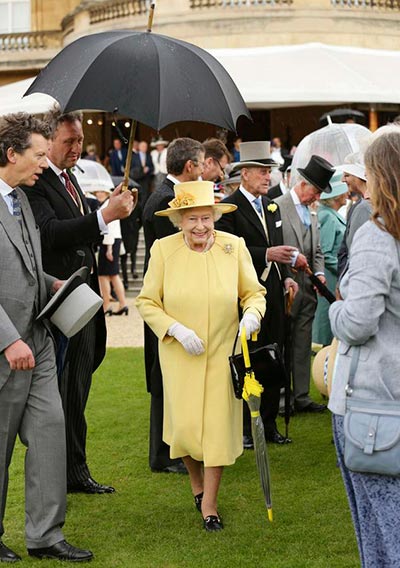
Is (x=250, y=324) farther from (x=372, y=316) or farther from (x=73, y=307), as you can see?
(x=372, y=316)

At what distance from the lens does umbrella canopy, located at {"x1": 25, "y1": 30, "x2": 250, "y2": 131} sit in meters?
5.54

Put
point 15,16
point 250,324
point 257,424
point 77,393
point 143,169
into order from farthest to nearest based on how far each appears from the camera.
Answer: point 15,16, point 143,169, point 77,393, point 250,324, point 257,424

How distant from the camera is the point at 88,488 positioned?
6.54m

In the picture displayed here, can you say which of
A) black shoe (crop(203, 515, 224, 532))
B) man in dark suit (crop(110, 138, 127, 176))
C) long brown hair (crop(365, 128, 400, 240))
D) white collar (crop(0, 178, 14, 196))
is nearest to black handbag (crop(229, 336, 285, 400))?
black shoe (crop(203, 515, 224, 532))

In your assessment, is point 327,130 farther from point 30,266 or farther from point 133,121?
point 30,266

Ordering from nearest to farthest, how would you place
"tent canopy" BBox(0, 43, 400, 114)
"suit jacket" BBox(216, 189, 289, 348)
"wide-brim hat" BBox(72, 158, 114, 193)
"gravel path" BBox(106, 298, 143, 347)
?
"suit jacket" BBox(216, 189, 289, 348), "tent canopy" BBox(0, 43, 400, 114), "gravel path" BBox(106, 298, 143, 347), "wide-brim hat" BBox(72, 158, 114, 193)

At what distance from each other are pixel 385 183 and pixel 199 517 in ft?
9.54

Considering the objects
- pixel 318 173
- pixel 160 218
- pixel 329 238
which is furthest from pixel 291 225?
pixel 160 218

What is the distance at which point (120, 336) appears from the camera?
13.6 metres

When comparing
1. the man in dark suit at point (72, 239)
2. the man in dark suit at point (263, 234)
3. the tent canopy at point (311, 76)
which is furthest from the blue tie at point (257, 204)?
the tent canopy at point (311, 76)

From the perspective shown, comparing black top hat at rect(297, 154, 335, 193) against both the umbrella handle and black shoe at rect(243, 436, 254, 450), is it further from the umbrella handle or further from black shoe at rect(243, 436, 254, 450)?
the umbrella handle

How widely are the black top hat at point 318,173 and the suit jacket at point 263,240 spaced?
0.66 metres

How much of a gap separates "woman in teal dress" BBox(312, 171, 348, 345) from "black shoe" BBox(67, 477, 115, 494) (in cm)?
304

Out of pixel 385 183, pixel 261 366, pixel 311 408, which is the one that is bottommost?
pixel 311 408
